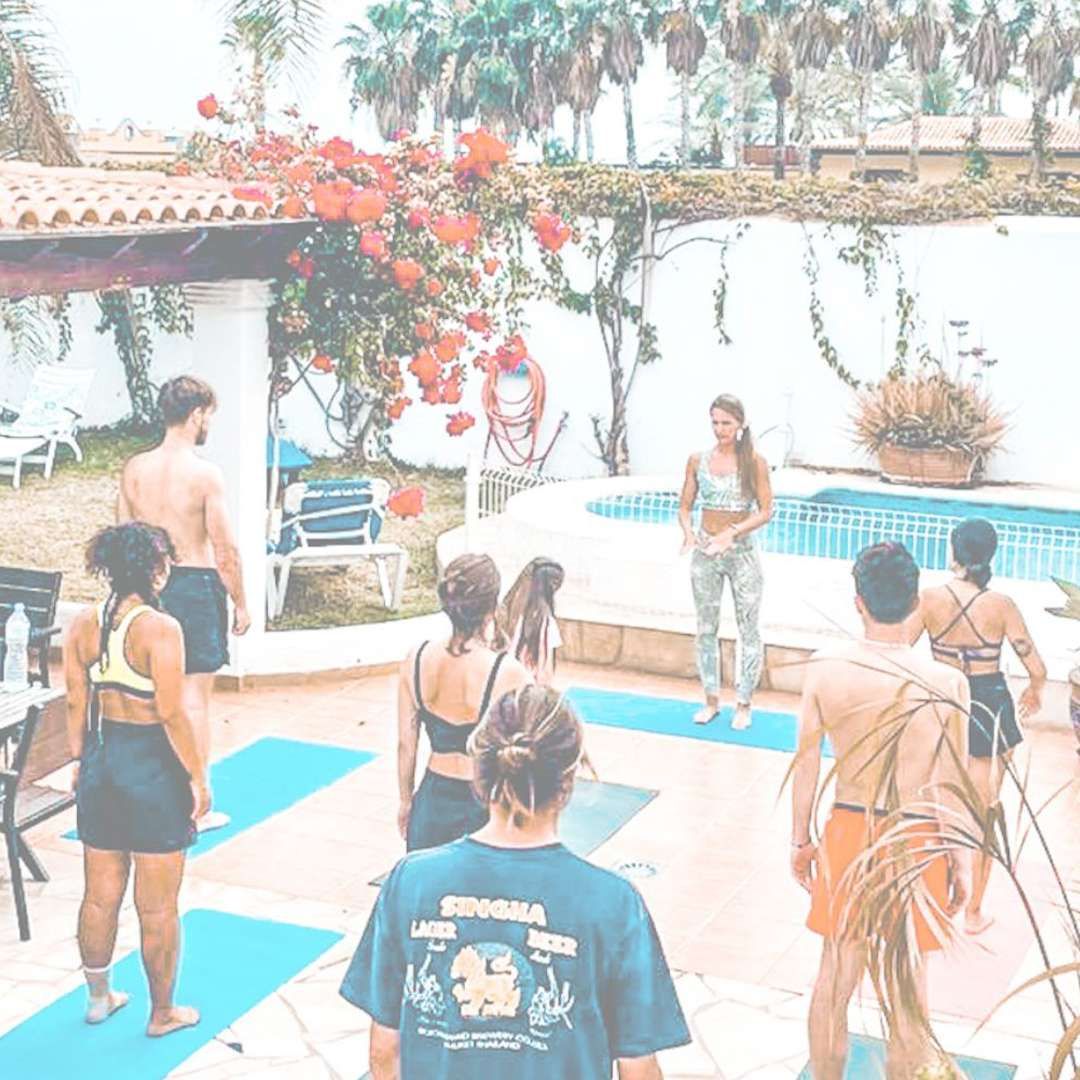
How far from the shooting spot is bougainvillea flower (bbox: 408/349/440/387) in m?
9.51

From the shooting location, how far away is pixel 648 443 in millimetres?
16609

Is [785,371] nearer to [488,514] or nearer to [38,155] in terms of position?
[488,514]

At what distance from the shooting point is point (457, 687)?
514 cm

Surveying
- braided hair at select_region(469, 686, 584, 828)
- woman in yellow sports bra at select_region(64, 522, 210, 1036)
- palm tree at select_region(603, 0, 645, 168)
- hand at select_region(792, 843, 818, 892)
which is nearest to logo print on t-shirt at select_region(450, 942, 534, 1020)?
braided hair at select_region(469, 686, 584, 828)

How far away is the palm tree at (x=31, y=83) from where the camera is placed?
416 inches

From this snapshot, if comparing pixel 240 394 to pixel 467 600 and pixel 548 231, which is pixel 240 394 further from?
pixel 467 600

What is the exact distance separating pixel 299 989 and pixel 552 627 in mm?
1551

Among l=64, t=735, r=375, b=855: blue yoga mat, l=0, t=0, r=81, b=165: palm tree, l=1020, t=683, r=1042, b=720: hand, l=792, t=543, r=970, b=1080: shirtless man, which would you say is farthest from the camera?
l=0, t=0, r=81, b=165: palm tree

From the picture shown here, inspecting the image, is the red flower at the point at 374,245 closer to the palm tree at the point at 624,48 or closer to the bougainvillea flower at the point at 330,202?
the bougainvillea flower at the point at 330,202

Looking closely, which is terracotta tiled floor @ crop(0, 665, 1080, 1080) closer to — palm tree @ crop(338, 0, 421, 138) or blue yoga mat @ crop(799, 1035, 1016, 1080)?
blue yoga mat @ crop(799, 1035, 1016, 1080)

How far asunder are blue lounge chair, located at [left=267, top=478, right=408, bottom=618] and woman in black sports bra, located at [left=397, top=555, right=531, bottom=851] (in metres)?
5.63


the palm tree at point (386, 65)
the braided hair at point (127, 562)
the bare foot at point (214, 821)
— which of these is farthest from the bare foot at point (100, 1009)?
the palm tree at point (386, 65)

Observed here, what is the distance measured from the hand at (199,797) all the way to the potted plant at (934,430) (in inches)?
419

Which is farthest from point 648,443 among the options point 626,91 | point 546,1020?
point 626,91
